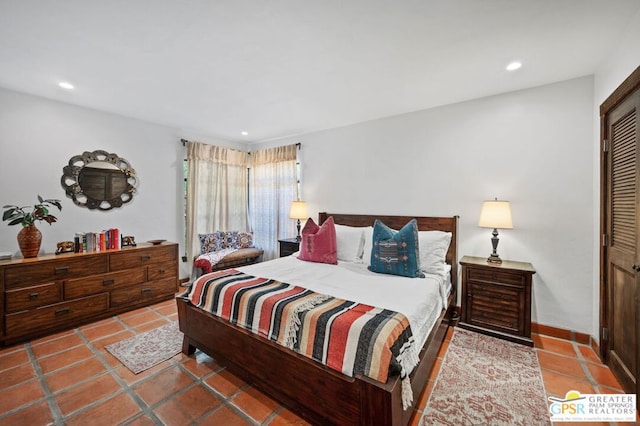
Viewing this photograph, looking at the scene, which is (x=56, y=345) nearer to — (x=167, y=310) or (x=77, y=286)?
(x=77, y=286)

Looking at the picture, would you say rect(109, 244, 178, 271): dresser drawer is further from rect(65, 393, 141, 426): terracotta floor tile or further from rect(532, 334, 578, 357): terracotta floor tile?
rect(532, 334, 578, 357): terracotta floor tile

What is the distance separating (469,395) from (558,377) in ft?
2.71

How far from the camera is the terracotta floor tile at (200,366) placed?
212 cm

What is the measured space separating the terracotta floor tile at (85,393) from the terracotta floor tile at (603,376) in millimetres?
3601

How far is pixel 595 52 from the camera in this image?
212 centimetres

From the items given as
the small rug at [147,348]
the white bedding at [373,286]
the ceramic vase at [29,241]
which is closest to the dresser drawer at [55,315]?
the ceramic vase at [29,241]

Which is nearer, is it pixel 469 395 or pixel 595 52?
pixel 469 395

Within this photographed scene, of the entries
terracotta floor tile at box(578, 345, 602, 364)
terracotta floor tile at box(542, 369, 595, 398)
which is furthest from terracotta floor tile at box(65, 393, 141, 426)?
terracotta floor tile at box(578, 345, 602, 364)

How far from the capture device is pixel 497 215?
2658mm

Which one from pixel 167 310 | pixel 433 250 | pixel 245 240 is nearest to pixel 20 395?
pixel 167 310

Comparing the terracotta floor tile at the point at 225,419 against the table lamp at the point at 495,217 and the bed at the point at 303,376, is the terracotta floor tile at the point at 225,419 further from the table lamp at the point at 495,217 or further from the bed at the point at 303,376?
the table lamp at the point at 495,217

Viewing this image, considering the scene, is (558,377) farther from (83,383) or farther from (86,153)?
(86,153)

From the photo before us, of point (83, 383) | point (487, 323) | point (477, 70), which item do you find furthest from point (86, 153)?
point (487, 323)

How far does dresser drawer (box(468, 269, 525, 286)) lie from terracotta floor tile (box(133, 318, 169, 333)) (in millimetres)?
3431
